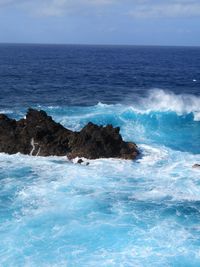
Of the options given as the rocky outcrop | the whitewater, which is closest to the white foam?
the whitewater

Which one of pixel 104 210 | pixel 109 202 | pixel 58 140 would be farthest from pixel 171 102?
pixel 104 210

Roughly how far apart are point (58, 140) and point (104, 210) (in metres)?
11.7

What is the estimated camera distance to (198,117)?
182 ft

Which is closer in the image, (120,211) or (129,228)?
(129,228)

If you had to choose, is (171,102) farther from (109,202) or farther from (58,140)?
(109,202)

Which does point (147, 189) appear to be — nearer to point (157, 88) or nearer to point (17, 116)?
point (17, 116)

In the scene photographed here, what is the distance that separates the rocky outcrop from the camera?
117ft

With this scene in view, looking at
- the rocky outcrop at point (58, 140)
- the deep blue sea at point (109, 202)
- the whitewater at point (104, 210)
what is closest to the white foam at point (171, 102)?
the deep blue sea at point (109, 202)

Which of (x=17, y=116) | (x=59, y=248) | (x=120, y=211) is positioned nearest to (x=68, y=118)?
(x=17, y=116)

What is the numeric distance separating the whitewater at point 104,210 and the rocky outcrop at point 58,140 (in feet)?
2.97

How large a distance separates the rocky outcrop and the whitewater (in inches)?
35.6

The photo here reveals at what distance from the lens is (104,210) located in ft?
88.4

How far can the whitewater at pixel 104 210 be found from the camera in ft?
72.0

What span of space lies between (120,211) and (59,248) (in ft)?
18.5
